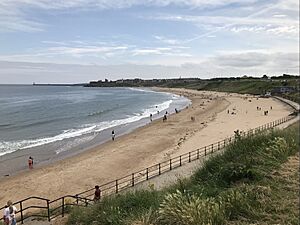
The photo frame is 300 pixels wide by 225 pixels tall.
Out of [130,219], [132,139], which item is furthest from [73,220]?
[132,139]

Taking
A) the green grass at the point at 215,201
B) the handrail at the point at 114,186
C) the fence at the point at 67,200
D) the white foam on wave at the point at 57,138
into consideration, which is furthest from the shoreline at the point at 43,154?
the green grass at the point at 215,201

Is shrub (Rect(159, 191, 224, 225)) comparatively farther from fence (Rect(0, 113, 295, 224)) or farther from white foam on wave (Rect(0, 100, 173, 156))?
white foam on wave (Rect(0, 100, 173, 156))

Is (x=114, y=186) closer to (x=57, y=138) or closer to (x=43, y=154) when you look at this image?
(x=43, y=154)

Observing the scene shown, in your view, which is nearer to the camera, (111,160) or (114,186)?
(114,186)

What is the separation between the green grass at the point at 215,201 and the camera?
8547 millimetres

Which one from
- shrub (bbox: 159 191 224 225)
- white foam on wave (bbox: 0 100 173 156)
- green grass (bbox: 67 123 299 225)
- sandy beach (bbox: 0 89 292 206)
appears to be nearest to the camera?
shrub (bbox: 159 191 224 225)

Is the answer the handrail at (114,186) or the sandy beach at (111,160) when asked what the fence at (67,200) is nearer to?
the handrail at (114,186)

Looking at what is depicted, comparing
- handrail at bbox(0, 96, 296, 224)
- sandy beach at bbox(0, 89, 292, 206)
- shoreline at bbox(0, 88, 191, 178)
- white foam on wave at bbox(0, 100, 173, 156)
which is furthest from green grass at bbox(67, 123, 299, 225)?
white foam on wave at bbox(0, 100, 173, 156)

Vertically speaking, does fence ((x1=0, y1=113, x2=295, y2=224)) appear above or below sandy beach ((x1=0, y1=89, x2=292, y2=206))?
above

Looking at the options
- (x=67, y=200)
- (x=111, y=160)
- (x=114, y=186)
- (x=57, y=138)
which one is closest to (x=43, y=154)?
(x=111, y=160)

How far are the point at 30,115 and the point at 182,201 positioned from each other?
54872 mm

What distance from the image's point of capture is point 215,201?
9.50 metres

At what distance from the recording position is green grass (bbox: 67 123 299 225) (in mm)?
8547

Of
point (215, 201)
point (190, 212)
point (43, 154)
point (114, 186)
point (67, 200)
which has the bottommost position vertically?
point (43, 154)
